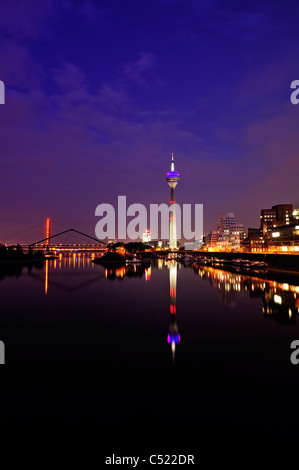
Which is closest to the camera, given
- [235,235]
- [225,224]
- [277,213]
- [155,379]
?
[155,379]

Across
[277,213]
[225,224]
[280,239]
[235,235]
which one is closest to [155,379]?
[280,239]

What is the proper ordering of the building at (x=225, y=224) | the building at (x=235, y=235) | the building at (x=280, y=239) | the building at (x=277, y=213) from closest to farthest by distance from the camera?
the building at (x=280, y=239) → the building at (x=277, y=213) → the building at (x=235, y=235) → the building at (x=225, y=224)

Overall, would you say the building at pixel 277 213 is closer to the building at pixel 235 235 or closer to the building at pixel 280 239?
the building at pixel 280 239

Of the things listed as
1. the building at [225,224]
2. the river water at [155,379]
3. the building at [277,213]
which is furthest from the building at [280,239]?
the river water at [155,379]

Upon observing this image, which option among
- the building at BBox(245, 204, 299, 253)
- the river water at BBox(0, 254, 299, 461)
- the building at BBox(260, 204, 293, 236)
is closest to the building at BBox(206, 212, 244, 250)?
the building at BBox(260, 204, 293, 236)

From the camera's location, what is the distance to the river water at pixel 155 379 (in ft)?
21.3

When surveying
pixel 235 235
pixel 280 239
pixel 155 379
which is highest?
pixel 235 235

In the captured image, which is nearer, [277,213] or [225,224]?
[277,213]

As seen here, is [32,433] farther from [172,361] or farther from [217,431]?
[172,361]

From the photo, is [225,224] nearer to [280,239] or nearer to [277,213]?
[277,213]

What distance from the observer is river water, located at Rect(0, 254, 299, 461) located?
6.49 metres

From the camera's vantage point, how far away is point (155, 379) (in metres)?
9.20

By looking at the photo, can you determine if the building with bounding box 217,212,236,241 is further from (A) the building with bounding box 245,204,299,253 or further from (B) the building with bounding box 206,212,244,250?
(A) the building with bounding box 245,204,299,253
